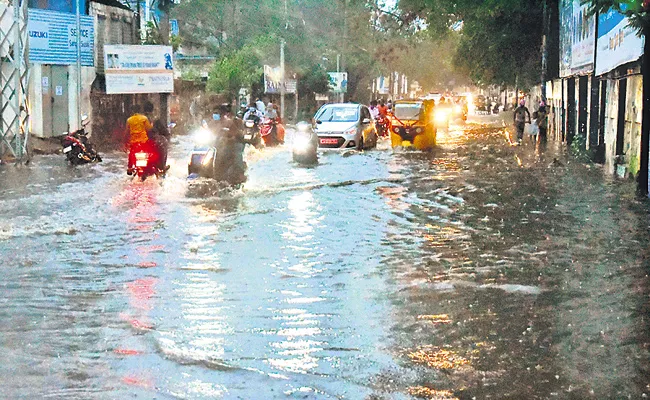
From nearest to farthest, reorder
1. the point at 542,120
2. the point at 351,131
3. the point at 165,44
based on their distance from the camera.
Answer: the point at 351,131, the point at 542,120, the point at 165,44

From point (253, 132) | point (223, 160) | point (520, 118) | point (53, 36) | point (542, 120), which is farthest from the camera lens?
point (520, 118)

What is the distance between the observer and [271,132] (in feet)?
107

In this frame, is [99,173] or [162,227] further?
[99,173]

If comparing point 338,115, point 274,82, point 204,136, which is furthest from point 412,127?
point 274,82

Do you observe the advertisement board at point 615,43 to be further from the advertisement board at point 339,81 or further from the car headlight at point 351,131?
the advertisement board at point 339,81

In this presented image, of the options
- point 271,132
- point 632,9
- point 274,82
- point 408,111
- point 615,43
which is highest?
point 274,82

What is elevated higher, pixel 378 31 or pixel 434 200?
pixel 378 31

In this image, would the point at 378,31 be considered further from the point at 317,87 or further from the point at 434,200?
the point at 434,200

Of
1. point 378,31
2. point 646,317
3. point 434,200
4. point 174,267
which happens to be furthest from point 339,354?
point 378,31

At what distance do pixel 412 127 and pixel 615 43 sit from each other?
13295 mm

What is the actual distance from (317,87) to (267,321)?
55.3m

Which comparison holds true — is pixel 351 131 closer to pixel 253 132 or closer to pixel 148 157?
pixel 253 132

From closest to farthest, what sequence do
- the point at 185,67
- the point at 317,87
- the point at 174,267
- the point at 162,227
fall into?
the point at 174,267
the point at 162,227
the point at 185,67
the point at 317,87

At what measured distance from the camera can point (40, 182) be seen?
19312 millimetres
